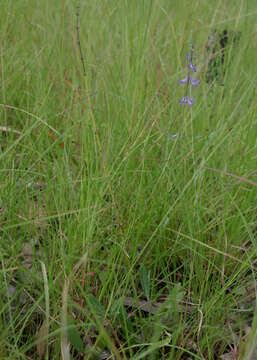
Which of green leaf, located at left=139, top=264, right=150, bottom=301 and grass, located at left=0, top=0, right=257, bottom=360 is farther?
green leaf, located at left=139, top=264, right=150, bottom=301

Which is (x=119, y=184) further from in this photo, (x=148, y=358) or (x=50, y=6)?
(x=50, y=6)

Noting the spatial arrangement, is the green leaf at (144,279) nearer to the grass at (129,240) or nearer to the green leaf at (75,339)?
the grass at (129,240)

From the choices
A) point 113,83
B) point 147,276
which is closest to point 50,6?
point 113,83

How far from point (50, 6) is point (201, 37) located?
0.92 m

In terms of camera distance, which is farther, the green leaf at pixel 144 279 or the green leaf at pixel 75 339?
the green leaf at pixel 144 279

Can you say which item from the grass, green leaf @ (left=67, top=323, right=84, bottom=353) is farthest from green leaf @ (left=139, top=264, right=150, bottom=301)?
green leaf @ (left=67, top=323, right=84, bottom=353)

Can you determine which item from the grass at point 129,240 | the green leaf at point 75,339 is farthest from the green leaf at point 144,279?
the green leaf at point 75,339

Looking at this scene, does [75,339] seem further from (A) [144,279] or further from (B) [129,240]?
(B) [129,240]

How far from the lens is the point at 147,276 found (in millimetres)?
1067

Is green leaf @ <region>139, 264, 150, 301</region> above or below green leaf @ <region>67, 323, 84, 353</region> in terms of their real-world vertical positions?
above

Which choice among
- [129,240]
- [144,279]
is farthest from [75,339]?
[129,240]

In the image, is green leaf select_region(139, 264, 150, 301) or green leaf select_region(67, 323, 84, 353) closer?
green leaf select_region(67, 323, 84, 353)

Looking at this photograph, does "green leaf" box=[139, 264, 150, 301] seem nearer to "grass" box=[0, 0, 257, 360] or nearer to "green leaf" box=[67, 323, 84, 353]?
"grass" box=[0, 0, 257, 360]

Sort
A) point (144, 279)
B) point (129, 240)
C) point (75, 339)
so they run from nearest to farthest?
point (75, 339) → point (144, 279) → point (129, 240)
